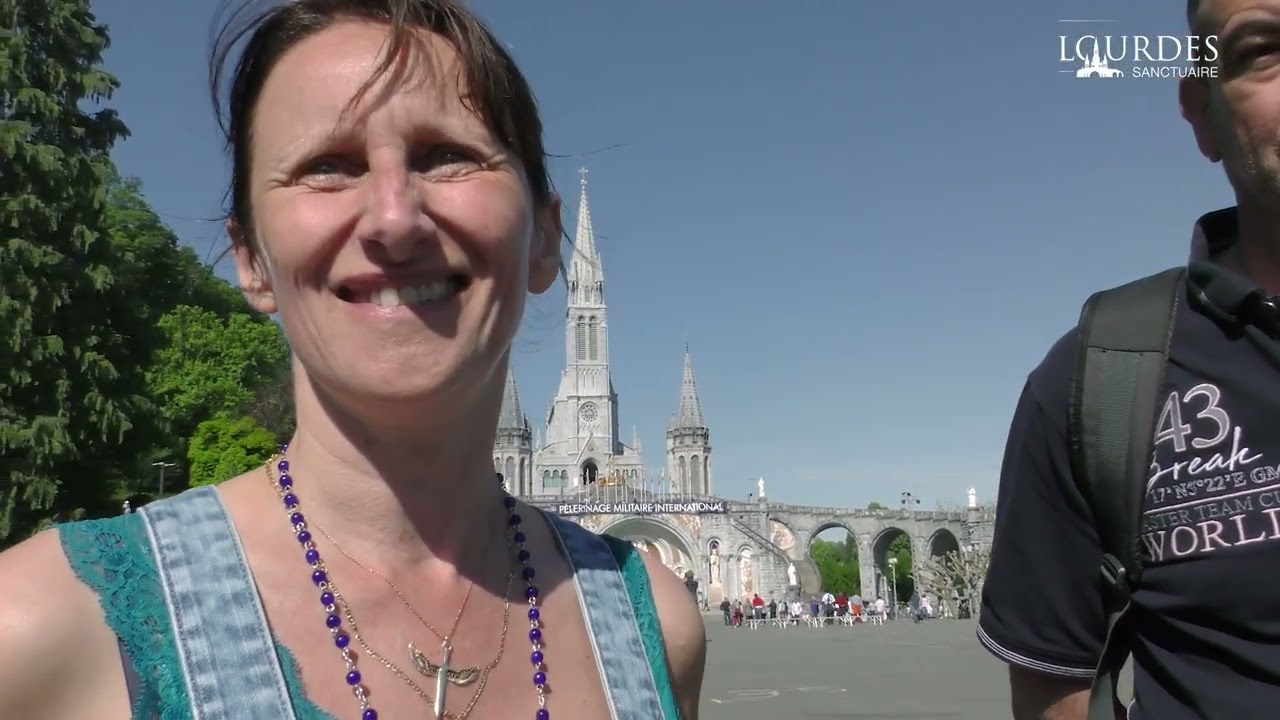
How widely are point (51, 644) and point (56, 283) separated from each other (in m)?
15.2

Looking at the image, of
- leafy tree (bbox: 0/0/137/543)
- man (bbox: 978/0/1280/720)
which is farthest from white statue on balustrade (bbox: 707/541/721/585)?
man (bbox: 978/0/1280/720)

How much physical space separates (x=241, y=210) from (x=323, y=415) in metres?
0.37

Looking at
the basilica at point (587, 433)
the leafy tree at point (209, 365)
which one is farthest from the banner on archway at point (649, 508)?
the leafy tree at point (209, 365)

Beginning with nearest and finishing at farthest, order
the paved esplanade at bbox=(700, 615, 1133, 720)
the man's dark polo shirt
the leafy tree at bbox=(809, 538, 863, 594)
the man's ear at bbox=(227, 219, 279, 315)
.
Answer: the man's ear at bbox=(227, 219, 279, 315) → the man's dark polo shirt → the paved esplanade at bbox=(700, 615, 1133, 720) → the leafy tree at bbox=(809, 538, 863, 594)

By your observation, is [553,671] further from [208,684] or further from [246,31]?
[246,31]

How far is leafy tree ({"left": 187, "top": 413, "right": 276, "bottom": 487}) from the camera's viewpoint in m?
25.3

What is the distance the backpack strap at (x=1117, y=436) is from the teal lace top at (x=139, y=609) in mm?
1345

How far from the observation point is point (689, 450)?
7431cm

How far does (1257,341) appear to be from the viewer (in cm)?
182

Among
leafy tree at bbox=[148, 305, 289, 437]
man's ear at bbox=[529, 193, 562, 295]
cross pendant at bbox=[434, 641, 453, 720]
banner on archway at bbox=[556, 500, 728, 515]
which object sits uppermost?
leafy tree at bbox=[148, 305, 289, 437]

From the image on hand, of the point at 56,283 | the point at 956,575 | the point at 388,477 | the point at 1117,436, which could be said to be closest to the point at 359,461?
the point at 388,477

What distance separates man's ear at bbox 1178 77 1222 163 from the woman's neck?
1.39 m

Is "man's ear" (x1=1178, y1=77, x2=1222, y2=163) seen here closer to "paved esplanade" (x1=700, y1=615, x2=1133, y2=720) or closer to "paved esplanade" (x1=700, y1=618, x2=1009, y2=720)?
"paved esplanade" (x1=700, y1=615, x2=1133, y2=720)

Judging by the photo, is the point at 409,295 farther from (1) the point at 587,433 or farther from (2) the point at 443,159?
(1) the point at 587,433
